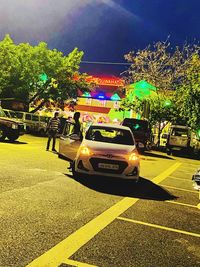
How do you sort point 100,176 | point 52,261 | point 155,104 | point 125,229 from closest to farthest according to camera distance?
1. point 52,261
2. point 125,229
3. point 100,176
4. point 155,104

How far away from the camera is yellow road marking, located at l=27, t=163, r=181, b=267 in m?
4.66

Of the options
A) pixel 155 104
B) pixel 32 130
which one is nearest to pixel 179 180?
pixel 32 130

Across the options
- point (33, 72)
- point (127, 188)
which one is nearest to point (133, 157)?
point (127, 188)

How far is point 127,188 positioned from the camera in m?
10.3

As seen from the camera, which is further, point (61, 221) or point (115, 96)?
point (115, 96)

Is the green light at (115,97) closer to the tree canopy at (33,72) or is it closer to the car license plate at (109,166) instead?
the tree canopy at (33,72)

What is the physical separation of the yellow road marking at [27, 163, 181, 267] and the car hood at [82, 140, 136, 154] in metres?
2.16

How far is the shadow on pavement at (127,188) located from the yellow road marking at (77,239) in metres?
1.34

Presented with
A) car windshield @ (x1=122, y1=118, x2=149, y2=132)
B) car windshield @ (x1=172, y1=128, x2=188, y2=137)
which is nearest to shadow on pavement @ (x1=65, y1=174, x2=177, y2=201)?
car windshield @ (x1=122, y1=118, x2=149, y2=132)

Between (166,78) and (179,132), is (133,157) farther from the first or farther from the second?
(166,78)

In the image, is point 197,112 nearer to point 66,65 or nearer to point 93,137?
point 66,65

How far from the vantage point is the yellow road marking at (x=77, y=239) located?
466 centimetres

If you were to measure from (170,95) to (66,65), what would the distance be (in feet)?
32.9

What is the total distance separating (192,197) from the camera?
33.5ft
